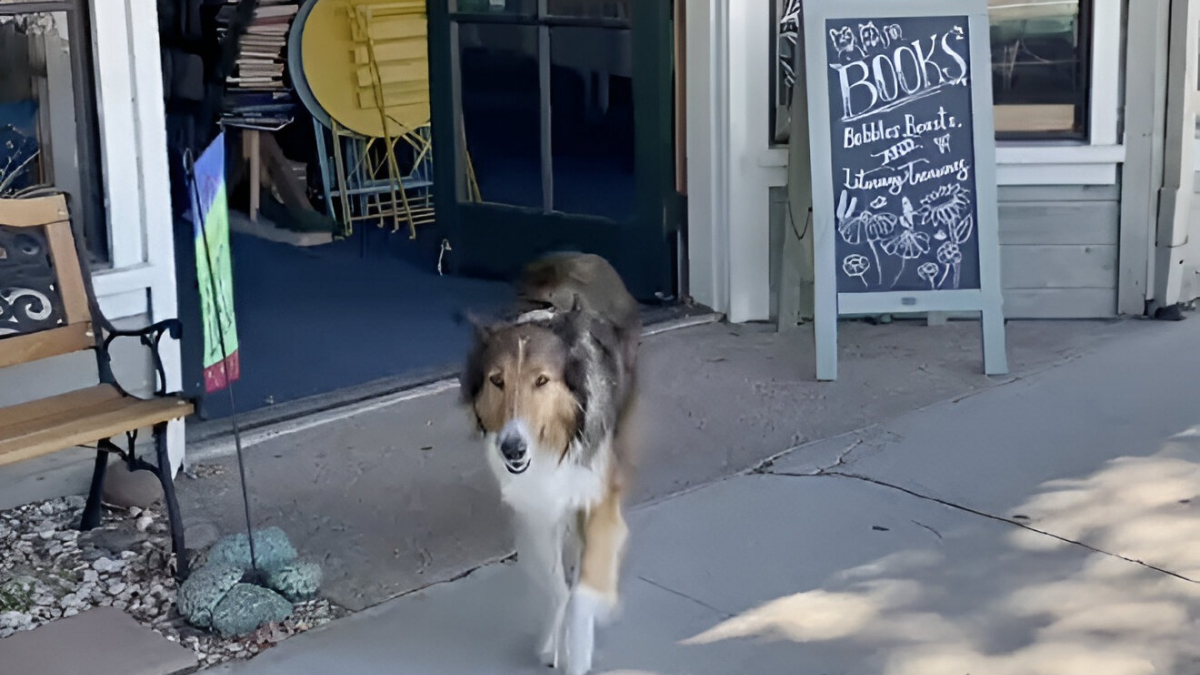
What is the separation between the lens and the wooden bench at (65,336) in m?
3.66

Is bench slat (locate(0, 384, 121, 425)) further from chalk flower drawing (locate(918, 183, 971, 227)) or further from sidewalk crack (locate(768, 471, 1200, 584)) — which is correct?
chalk flower drawing (locate(918, 183, 971, 227))

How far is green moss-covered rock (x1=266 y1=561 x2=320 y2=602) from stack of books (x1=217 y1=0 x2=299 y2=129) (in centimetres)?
455

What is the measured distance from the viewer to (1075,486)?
4.33 metres

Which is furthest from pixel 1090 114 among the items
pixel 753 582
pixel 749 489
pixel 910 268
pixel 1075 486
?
pixel 753 582

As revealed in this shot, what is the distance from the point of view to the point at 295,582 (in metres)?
3.64

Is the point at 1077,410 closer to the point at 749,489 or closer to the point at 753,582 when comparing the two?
the point at 749,489

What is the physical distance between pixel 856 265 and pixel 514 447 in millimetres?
2829

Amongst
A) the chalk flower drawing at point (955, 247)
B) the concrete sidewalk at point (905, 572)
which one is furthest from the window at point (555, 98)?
the concrete sidewalk at point (905, 572)

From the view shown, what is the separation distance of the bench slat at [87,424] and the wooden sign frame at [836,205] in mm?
2551

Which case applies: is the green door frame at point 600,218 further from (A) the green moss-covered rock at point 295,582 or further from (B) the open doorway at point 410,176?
(A) the green moss-covered rock at point 295,582

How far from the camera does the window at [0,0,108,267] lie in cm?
415

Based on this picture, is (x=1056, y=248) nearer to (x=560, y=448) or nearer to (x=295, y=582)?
(x=560, y=448)

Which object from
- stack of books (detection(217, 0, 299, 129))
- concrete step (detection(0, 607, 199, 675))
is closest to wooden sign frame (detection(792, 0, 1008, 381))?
concrete step (detection(0, 607, 199, 675))

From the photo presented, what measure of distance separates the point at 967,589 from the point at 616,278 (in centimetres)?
129
